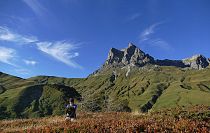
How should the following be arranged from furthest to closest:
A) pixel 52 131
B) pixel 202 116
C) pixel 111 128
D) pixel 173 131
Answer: pixel 202 116
pixel 52 131
pixel 111 128
pixel 173 131

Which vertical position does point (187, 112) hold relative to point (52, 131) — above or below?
above

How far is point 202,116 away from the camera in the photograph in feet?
73.1

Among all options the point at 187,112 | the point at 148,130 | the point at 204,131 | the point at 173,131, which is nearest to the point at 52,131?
the point at 148,130

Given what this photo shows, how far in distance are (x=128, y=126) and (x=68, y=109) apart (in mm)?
9665

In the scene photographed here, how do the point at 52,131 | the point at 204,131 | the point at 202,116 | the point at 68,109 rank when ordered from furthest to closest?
the point at 68,109 → the point at 202,116 → the point at 52,131 → the point at 204,131

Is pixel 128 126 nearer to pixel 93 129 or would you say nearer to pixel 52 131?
pixel 93 129

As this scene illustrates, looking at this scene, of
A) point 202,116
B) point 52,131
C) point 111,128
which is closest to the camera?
point 111,128

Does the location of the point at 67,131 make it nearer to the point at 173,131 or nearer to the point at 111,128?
the point at 111,128

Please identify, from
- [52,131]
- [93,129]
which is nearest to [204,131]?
[93,129]

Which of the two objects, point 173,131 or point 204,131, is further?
point 173,131

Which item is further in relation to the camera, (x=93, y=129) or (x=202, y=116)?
(x=202, y=116)

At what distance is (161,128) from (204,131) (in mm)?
2150

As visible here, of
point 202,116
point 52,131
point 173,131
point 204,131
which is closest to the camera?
point 204,131

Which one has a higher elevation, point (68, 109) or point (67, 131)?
point (68, 109)
